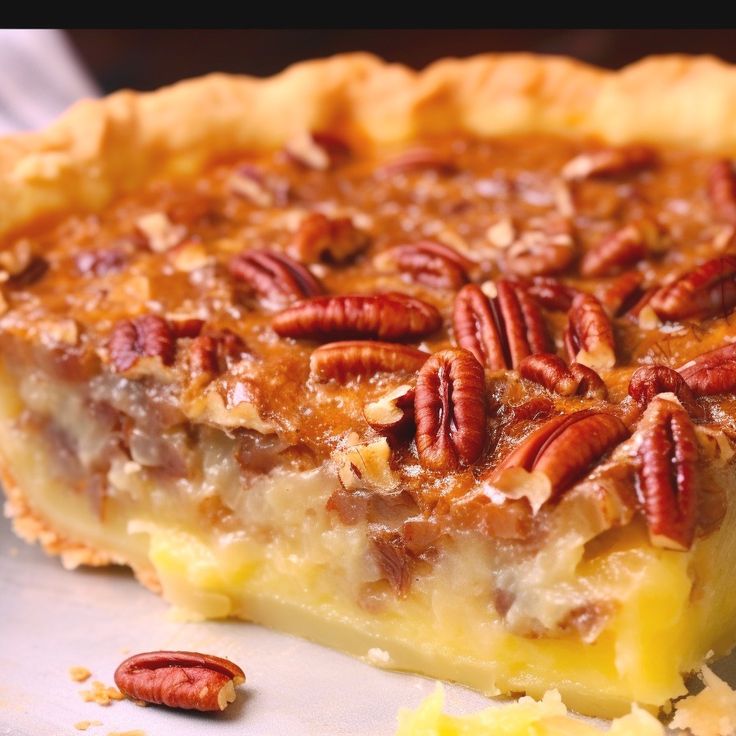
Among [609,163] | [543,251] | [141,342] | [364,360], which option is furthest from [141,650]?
[609,163]

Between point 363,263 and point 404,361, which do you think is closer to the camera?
point 404,361

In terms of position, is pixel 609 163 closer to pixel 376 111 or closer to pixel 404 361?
pixel 376 111

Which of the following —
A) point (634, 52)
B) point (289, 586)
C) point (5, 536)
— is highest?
A: point (634, 52)

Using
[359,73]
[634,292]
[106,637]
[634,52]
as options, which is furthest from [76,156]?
[634,52]

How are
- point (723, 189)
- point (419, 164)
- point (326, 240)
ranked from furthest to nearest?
point (419, 164) < point (723, 189) < point (326, 240)

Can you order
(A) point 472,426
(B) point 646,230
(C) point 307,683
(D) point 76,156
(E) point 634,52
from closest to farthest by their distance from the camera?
(A) point 472,426 < (C) point 307,683 < (B) point 646,230 < (D) point 76,156 < (E) point 634,52

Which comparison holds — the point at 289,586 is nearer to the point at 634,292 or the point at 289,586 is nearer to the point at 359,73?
the point at 634,292

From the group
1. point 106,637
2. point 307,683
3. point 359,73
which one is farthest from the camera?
point 359,73
